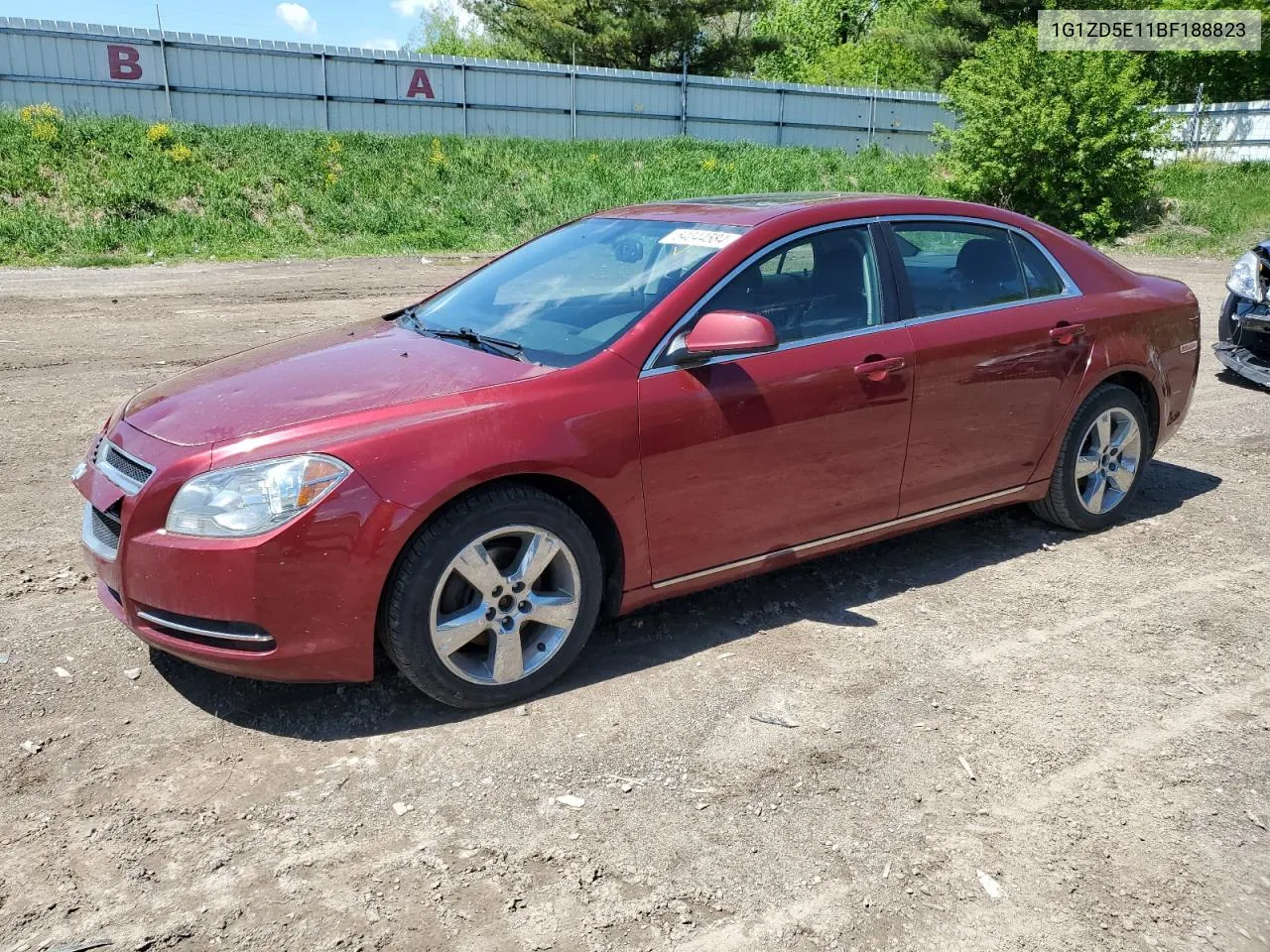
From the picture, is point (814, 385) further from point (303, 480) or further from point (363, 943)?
point (363, 943)

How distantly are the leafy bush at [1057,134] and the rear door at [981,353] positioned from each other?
17.3 m

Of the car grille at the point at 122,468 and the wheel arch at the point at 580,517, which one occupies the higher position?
the car grille at the point at 122,468

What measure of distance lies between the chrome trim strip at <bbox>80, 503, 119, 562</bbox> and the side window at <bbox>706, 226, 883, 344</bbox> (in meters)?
2.24

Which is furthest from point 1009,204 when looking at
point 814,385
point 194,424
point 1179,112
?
point 194,424

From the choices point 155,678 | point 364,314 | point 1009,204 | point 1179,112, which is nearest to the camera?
point 155,678

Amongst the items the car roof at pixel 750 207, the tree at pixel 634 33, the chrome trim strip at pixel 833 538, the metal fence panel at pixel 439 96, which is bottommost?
the chrome trim strip at pixel 833 538

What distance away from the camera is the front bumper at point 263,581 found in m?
3.25

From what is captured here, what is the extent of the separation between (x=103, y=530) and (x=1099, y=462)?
4473mm

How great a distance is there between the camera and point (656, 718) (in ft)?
12.0

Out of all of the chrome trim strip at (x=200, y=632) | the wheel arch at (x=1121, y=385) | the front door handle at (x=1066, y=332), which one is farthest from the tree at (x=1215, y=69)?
the chrome trim strip at (x=200, y=632)

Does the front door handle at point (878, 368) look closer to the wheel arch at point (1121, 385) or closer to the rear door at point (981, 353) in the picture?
the rear door at point (981, 353)

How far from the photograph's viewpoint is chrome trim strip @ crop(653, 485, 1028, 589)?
13.3ft

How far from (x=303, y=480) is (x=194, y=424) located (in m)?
0.54

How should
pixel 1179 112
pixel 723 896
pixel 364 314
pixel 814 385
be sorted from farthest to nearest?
1. pixel 1179 112
2. pixel 364 314
3. pixel 814 385
4. pixel 723 896
